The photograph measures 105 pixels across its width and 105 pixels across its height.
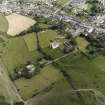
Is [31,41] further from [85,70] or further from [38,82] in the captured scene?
[85,70]

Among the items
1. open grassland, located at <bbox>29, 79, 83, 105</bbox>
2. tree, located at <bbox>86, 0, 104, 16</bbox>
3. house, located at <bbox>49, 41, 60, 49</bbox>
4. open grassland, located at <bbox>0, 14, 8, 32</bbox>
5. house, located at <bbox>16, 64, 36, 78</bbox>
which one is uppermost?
open grassland, located at <bbox>0, 14, 8, 32</bbox>

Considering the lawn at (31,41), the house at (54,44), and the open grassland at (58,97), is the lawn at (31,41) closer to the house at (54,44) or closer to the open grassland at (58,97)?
the house at (54,44)

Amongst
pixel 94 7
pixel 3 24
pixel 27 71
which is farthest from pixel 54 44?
pixel 94 7

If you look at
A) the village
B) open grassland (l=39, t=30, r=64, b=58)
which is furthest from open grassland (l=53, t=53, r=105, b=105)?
open grassland (l=39, t=30, r=64, b=58)

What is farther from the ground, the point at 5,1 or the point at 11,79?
the point at 5,1

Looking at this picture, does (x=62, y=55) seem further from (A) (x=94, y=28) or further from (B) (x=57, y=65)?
(A) (x=94, y=28)

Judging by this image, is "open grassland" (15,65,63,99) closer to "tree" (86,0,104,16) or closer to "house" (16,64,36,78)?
"house" (16,64,36,78)

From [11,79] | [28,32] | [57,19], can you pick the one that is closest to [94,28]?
[57,19]
